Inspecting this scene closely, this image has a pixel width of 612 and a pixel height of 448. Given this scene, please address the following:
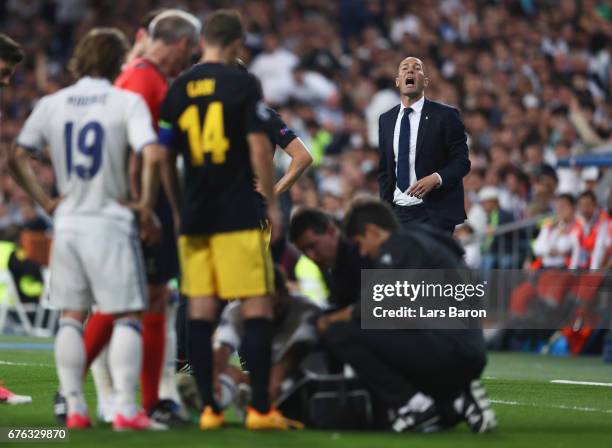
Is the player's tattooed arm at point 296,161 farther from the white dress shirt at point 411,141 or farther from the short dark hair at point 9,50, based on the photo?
the short dark hair at point 9,50

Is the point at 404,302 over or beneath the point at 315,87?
beneath

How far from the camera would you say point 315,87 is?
77.8ft

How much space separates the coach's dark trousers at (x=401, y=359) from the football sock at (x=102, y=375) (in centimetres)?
132

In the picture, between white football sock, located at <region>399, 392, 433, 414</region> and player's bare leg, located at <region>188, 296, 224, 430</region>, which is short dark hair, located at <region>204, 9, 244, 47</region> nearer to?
player's bare leg, located at <region>188, 296, 224, 430</region>

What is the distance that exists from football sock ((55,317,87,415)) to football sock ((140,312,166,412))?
0.49 metres

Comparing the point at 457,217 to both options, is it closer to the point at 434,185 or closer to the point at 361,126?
the point at 434,185

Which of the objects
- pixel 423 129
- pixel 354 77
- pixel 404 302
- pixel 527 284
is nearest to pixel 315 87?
pixel 354 77

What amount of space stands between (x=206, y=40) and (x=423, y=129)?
3.58m

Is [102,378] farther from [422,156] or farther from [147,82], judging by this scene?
[422,156]

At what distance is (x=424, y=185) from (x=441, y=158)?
20.2 inches

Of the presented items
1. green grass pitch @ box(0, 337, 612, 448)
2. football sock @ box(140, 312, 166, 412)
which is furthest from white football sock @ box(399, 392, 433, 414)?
football sock @ box(140, 312, 166, 412)

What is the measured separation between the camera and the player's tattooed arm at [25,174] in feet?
24.9

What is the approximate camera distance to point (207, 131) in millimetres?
7406

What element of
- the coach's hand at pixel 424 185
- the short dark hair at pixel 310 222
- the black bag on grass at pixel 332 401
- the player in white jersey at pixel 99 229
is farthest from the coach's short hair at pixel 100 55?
the coach's hand at pixel 424 185
